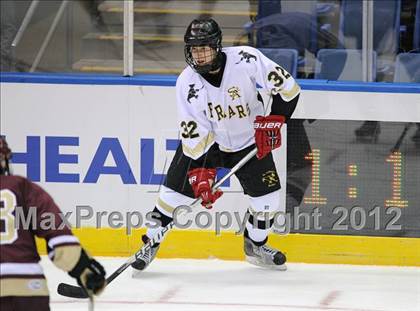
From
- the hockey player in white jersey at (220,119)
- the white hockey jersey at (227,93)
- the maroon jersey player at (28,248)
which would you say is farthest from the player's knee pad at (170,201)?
the maroon jersey player at (28,248)

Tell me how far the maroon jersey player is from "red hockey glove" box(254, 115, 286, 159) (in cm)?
179

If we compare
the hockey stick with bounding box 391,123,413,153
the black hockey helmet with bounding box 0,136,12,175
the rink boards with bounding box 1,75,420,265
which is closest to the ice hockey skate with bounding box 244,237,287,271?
the rink boards with bounding box 1,75,420,265

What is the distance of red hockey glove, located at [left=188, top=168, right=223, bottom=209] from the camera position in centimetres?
498

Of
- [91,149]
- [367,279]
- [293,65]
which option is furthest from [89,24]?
[367,279]

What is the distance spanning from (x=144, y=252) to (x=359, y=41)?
1.47 metres

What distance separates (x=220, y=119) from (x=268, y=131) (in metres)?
0.24

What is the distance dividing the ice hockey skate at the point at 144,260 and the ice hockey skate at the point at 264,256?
1.43 feet

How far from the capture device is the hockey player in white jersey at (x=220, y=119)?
16.3 ft

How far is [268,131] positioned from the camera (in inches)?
196

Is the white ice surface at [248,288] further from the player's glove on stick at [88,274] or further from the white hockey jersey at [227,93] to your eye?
the player's glove on stick at [88,274]

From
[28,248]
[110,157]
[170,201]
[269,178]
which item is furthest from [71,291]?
[28,248]

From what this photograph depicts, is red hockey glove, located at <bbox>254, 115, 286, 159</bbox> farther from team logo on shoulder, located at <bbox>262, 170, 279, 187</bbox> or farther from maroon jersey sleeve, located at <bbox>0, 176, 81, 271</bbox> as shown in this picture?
→ maroon jersey sleeve, located at <bbox>0, 176, 81, 271</bbox>

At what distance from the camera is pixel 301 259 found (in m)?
5.48

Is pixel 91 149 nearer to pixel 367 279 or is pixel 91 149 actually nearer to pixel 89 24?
pixel 89 24
